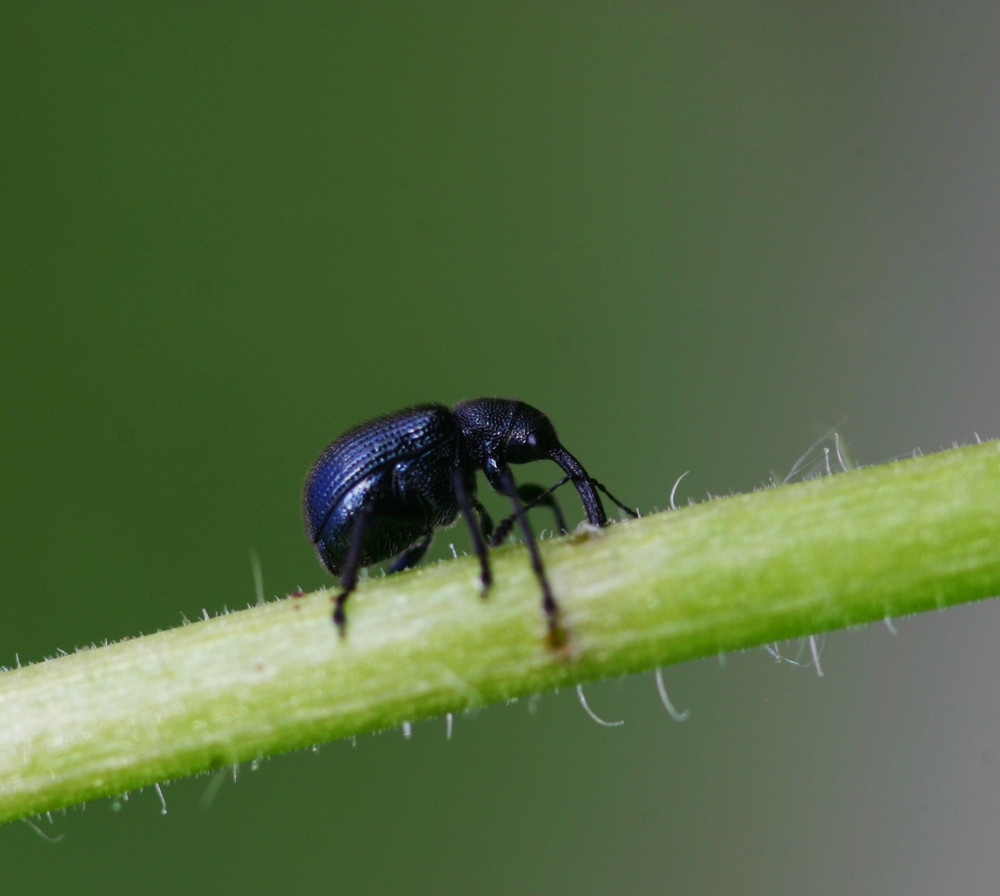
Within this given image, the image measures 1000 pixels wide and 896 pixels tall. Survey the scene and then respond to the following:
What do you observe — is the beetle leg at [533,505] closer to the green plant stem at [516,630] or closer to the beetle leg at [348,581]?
the beetle leg at [348,581]

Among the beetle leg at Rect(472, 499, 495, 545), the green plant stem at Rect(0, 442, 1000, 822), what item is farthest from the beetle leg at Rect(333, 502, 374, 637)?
the beetle leg at Rect(472, 499, 495, 545)

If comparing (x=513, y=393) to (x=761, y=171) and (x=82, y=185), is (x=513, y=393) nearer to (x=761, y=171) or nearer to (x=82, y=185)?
(x=761, y=171)

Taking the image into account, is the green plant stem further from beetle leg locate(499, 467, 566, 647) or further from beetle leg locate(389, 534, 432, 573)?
beetle leg locate(389, 534, 432, 573)

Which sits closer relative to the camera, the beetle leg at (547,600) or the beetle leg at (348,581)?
the beetle leg at (547,600)

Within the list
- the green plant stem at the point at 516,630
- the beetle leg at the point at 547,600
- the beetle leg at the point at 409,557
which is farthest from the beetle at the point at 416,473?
the green plant stem at the point at 516,630

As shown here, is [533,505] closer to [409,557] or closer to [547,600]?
[409,557]

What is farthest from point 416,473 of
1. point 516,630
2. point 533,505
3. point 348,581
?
point 516,630
